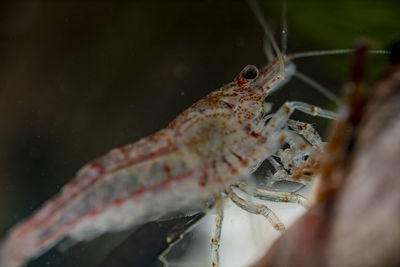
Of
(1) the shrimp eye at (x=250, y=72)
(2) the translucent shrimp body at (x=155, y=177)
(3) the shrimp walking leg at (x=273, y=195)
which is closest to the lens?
(2) the translucent shrimp body at (x=155, y=177)

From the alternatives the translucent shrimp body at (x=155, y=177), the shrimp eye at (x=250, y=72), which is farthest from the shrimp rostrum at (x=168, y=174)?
the shrimp eye at (x=250, y=72)

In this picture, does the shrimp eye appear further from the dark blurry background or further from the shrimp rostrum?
the dark blurry background

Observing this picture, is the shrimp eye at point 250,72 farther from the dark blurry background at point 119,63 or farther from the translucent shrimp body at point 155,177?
the dark blurry background at point 119,63

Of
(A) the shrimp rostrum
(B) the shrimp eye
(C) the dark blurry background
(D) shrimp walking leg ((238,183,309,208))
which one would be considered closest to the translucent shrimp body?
(A) the shrimp rostrum

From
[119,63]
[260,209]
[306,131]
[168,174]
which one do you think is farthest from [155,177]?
[119,63]

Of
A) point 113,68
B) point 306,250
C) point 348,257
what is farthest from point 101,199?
point 113,68

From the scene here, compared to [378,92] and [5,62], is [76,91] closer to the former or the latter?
[5,62]
